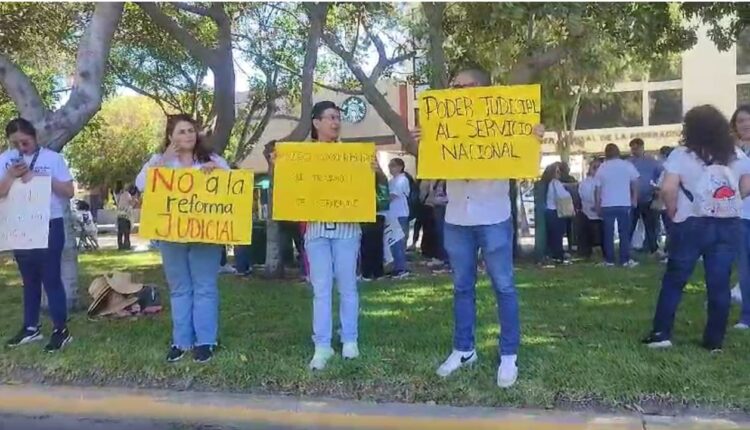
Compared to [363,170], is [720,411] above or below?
below

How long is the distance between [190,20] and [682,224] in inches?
541

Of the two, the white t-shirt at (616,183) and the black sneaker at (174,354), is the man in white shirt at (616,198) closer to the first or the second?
the white t-shirt at (616,183)

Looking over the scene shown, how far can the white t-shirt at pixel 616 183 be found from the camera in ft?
37.2

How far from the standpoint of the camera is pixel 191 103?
2422 centimetres

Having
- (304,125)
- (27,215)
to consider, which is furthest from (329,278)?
(304,125)

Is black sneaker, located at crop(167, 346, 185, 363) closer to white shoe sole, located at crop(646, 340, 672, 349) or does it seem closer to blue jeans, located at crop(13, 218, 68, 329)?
blue jeans, located at crop(13, 218, 68, 329)

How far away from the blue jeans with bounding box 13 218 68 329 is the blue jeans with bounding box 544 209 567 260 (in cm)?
809

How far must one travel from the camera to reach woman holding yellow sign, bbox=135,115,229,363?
19.4 ft

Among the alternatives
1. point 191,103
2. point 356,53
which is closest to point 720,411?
point 356,53

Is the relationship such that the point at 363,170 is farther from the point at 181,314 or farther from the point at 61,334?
the point at 61,334

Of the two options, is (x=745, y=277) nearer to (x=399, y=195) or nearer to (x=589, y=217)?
(x=399, y=195)

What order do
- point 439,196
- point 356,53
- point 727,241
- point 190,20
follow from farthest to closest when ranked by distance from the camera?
point 190,20, point 356,53, point 439,196, point 727,241

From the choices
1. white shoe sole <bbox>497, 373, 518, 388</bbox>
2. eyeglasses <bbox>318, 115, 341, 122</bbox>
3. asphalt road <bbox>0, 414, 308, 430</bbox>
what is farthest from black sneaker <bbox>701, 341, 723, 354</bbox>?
eyeglasses <bbox>318, 115, 341, 122</bbox>

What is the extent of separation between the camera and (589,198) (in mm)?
12969
